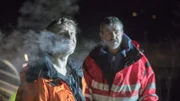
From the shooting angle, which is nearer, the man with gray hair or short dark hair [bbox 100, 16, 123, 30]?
the man with gray hair

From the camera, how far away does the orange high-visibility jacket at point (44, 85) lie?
197 centimetres

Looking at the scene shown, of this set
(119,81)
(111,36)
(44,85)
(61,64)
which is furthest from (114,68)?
(44,85)

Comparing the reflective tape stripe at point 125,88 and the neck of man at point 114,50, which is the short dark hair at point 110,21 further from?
the reflective tape stripe at point 125,88

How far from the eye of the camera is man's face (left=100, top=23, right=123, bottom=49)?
2092mm

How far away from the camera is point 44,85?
6.47 feet

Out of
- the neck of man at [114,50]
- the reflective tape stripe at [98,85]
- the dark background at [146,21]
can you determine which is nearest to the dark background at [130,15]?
the dark background at [146,21]

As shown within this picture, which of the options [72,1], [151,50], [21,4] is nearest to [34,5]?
[21,4]

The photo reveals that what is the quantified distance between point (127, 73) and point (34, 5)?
2.04 ft

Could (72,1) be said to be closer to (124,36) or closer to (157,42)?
(124,36)

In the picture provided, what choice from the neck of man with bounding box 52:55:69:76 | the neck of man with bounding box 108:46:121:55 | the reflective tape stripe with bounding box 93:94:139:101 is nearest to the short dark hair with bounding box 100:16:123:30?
the neck of man with bounding box 108:46:121:55

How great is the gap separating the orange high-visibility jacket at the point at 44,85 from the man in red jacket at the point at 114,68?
13 centimetres

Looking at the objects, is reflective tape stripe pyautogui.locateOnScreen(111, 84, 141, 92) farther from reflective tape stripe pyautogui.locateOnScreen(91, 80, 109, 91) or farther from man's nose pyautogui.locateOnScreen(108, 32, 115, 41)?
man's nose pyautogui.locateOnScreen(108, 32, 115, 41)

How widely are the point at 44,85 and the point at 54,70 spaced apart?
95 millimetres

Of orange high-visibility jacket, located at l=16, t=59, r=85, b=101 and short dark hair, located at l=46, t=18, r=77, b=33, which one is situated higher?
short dark hair, located at l=46, t=18, r=77, b=33
